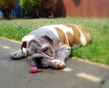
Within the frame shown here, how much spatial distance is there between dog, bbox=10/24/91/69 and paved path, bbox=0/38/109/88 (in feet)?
0.44

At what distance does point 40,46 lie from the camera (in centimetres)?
496

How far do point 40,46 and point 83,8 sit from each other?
574 centimetres

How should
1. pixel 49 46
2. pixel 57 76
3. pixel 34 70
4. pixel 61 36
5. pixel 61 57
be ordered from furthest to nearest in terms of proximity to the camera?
pixel 61 36 < pixel 61 57 < pixel 49 46 < pixel 34 70 < pixel 57 76

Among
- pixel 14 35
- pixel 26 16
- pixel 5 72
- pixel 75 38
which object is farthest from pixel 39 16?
pixel 5 72

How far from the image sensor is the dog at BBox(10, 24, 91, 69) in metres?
4.84

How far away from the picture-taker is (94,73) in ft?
14.9

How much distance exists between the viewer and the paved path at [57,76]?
4.15 metres

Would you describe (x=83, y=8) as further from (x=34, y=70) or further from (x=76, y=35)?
(x=34, y=70)

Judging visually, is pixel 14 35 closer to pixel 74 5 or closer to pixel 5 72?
pixel 5 72

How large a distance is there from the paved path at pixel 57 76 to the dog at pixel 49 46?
0.13 m

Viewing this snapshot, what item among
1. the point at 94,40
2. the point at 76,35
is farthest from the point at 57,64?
the point at 94,40

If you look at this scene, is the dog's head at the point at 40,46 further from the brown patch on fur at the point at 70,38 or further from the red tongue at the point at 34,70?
the brown patch on fur at the point at 70,38

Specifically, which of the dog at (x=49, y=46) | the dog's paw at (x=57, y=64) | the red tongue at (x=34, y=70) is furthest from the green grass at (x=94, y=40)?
the red tongue at (x=34, y=70)

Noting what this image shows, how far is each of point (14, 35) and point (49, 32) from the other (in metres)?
2.33
